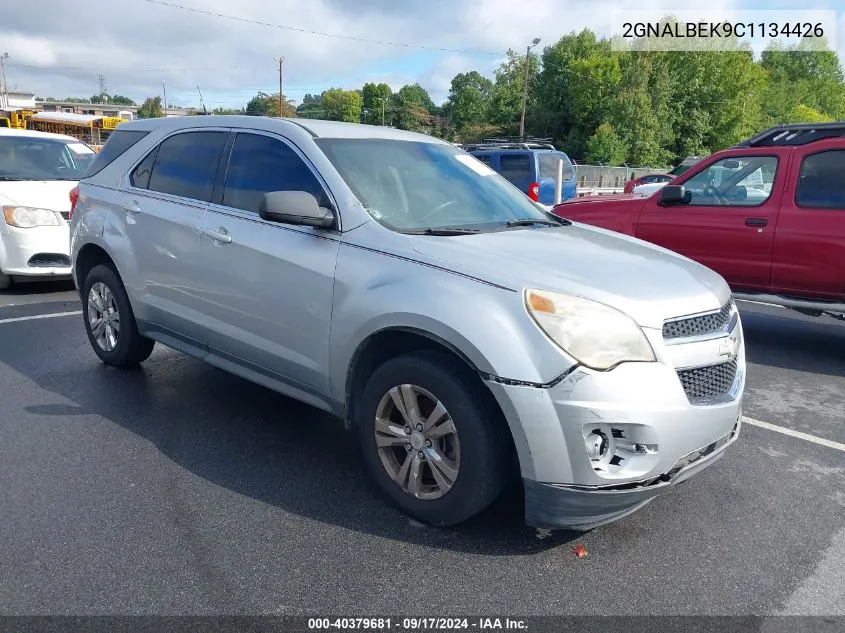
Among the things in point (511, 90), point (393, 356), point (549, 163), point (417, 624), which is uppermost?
point (511, 90)

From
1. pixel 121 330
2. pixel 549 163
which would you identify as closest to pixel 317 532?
pixel 121 330

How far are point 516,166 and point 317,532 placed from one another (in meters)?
13.0

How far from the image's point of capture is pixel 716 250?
6918 mm

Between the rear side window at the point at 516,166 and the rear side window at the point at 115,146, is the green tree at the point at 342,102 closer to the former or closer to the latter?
the rear side window at the point at 516,166

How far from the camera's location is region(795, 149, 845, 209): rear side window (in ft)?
20.4

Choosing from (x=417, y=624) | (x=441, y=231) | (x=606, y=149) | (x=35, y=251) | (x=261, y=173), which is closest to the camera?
(x=417, y=624)

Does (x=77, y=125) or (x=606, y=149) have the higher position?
(x=606, y=149)

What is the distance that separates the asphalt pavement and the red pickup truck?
75.5 inches

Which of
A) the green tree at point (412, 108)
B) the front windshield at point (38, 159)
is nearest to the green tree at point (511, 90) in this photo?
the green tree at point (412, 108)

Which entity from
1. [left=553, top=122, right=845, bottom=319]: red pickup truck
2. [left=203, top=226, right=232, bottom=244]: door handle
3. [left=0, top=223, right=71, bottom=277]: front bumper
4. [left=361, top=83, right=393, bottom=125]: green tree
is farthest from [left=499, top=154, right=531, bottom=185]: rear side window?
[left=361, top=83, right=393, bottom=125]: green tree

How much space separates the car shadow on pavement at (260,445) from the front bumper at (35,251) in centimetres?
270

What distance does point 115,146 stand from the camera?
17.5ft

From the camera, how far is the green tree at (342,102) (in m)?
99.3

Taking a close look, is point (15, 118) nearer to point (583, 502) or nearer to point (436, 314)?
point (436, 314)
